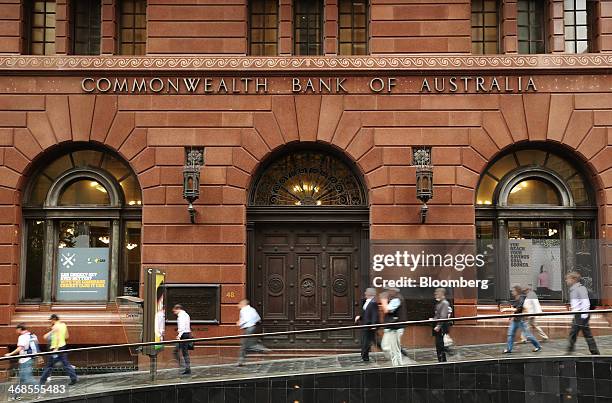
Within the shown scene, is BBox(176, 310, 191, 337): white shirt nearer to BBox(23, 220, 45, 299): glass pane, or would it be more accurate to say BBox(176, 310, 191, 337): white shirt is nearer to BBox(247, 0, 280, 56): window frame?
BBox(23, 220, 45, 299): glass pane

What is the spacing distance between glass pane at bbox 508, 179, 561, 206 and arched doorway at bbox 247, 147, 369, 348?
4.44 metres

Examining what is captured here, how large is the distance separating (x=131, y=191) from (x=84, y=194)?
1.42m

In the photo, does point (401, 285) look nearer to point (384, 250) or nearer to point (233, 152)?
point (384, 250)

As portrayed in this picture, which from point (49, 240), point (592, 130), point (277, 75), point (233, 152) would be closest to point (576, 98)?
point (592, 130)

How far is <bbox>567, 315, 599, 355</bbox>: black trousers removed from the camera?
588 inches

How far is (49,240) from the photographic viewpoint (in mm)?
22312

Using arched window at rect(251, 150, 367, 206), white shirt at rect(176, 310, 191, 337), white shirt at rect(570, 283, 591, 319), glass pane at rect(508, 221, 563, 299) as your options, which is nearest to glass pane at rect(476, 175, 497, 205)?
glass pane at rect(508, 221, 563, 299)

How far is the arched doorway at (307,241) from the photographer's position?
22203 mm

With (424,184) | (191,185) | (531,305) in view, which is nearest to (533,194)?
(424,184)

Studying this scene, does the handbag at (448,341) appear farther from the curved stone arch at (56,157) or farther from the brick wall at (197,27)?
the brick wall at (197,27)

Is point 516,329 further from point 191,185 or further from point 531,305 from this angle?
point 191,185

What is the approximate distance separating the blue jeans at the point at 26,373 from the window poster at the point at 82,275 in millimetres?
6513

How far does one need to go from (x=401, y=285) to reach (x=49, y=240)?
33.8 feet

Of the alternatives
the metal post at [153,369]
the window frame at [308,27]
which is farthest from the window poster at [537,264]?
the metal post at [153,369]
